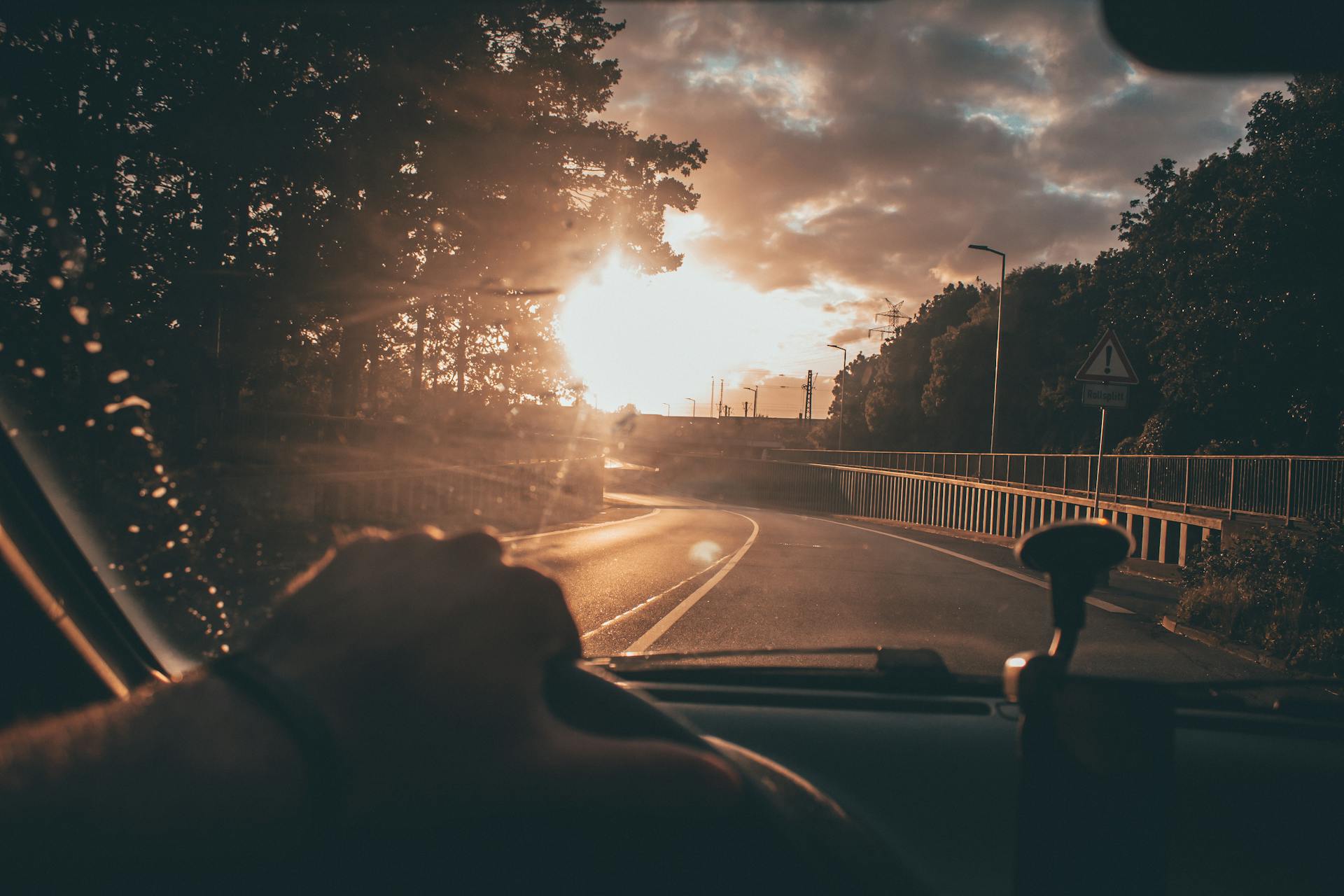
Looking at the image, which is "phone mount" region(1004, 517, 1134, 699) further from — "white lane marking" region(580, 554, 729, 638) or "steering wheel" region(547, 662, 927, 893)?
"white lane marking" region(580, 554, 729, 638)

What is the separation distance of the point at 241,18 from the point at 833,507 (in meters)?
51.6

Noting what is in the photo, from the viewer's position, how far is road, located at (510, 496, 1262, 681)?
713 cm

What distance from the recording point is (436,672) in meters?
1.06

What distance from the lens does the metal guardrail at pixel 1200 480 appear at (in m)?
14.3

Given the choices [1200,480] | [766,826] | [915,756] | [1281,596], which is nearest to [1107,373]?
[1281,596]

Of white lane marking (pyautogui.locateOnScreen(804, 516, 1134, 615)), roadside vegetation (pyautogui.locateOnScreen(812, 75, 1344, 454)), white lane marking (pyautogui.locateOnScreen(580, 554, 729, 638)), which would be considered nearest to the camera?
white lane marking (pyautogui.locateOnScreen(580, 554, 729, 638))

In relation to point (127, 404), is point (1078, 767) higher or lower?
lower

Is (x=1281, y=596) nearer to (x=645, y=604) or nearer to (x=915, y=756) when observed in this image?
(x=645, y=604)

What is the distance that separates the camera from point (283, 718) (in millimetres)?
969

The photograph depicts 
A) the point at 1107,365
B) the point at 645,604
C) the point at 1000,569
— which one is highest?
the point at 1107,365

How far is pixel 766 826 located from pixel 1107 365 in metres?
12.9

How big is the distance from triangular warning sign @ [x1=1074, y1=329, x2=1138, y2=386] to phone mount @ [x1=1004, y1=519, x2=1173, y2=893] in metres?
11.8

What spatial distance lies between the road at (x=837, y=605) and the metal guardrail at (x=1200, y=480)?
11.6 feet

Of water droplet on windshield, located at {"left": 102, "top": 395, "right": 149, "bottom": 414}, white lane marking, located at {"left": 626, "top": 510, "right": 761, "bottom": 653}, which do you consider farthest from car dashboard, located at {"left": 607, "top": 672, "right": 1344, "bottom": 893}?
white lane marking, located at {"left": 626, "top": 510, "right": 761, "bottom": 653}
